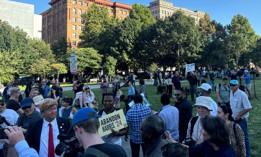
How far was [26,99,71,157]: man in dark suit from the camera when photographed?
10.9 feet

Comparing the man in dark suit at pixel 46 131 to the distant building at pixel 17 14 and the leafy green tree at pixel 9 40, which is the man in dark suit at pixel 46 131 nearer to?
the leafy green tree at pixel 9 40

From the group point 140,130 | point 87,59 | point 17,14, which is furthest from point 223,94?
point 17,14

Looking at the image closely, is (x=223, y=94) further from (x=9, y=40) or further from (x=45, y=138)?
(x=9, y=40)

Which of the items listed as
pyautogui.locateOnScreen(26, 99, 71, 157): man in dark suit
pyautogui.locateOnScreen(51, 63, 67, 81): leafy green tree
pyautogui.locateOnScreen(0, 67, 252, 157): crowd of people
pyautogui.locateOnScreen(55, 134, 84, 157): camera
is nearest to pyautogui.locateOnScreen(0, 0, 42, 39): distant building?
pyautogui.locateOnScreen(51, 63, 67, 81): leafy green tree

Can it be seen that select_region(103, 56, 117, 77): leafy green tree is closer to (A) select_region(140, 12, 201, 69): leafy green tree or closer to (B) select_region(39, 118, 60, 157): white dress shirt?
(A) select_region(140, 12, 201, 69): leafy green tree

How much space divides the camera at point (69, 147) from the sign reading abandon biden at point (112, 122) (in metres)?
1.21

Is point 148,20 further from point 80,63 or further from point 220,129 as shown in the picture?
point 220,129

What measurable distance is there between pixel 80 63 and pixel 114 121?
41897 millimetres

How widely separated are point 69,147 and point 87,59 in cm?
4370

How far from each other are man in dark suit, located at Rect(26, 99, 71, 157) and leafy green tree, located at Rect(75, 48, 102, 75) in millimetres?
41782

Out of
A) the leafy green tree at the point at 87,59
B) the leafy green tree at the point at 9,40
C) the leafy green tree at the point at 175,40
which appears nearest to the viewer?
the leafy green tree at the point at 175,40

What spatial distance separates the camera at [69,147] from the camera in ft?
7.41

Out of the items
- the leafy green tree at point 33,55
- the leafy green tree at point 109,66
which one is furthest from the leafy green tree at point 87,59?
the leafy green tree at point 33,55

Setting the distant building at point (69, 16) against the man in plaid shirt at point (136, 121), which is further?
the distant building at point (69, 16)
